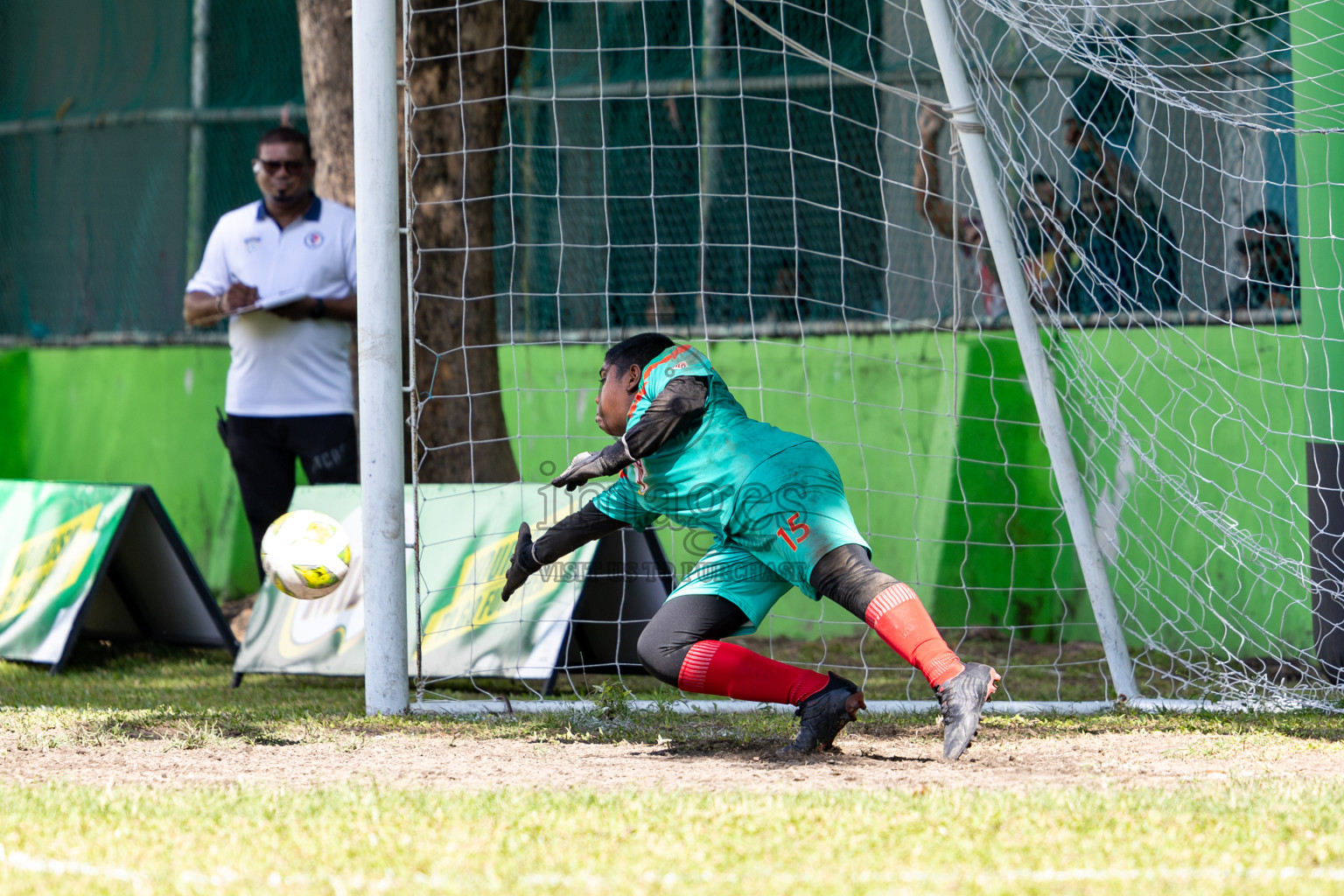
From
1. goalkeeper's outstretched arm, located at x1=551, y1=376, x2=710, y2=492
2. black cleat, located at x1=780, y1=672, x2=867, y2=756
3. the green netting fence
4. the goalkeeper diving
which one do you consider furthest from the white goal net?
the green netting fence

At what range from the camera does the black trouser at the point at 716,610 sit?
13.5ft

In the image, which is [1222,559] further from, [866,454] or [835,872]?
[835,872]

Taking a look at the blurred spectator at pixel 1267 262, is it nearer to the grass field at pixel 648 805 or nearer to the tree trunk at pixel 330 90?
the grass field at pixel 648 805

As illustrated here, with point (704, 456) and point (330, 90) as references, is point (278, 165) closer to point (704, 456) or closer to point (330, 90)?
point (330, 90)

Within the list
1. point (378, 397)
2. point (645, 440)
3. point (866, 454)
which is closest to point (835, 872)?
point (645, 440)

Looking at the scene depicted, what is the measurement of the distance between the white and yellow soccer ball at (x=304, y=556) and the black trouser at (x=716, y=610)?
1.33 metres

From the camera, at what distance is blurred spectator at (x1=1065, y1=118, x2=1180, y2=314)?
6.93 metres

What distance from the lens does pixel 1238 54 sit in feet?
22.8

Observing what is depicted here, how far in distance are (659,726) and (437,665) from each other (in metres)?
1.29

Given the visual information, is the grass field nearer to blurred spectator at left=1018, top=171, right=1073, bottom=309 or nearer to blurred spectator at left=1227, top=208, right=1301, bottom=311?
blurred spectator at left=1018, top=171, right=1073, bottom=309

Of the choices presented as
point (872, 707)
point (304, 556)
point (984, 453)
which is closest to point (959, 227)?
point (984, 453)

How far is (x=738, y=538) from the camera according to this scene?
434 cm

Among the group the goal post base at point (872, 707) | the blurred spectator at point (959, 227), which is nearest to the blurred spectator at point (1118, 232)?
the blurred spectator at point (959, 227)

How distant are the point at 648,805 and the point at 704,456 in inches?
49.4
